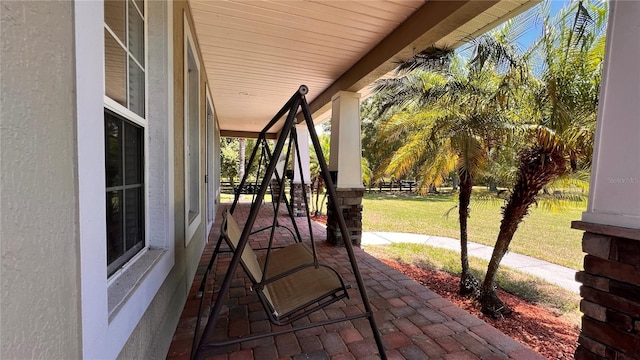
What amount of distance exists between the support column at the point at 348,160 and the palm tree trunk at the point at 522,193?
2.07 m

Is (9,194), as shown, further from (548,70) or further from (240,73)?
(548,70)

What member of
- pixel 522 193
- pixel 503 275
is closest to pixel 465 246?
pixel 522 193

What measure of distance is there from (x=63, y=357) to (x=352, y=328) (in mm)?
1756

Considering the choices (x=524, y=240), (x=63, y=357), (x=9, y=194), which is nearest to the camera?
(x=9, y=194)

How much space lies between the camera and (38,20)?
0.63 metres

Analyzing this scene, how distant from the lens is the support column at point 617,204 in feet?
4.43

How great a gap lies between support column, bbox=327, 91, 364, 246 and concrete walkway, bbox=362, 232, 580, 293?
2.54m

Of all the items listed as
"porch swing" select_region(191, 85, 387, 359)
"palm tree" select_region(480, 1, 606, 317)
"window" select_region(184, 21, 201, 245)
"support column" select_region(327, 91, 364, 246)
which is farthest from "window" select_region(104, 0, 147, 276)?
"palm tree" select_region(480, 1, 606, 317)

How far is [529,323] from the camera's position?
12.6 ft

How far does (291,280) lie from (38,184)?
151 centimetres

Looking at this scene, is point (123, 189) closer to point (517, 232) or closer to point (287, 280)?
point (287, 280)

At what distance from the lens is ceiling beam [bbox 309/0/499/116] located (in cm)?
227

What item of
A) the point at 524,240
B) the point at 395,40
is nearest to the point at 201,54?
the point at 395,40

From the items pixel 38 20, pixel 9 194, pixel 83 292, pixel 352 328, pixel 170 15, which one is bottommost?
pixel 352 328
